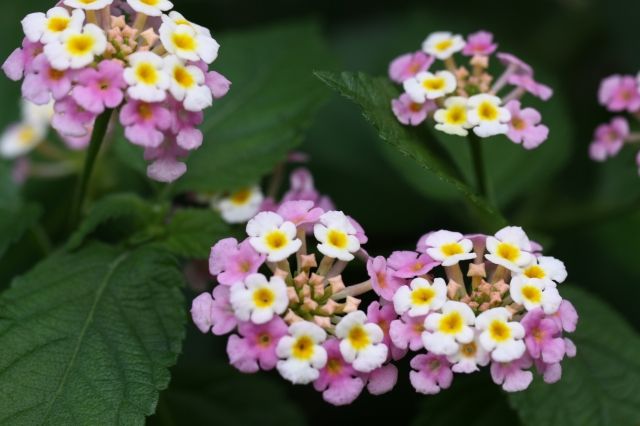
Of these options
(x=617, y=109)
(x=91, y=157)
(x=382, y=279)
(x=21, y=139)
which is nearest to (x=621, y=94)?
(x=617, y=109)

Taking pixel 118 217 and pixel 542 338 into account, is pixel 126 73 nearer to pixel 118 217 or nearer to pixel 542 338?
pixel 118 217

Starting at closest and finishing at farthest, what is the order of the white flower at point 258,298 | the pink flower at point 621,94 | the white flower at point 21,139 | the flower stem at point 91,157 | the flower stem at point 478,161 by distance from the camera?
the white flower at point 258,298 < the flower stem at point 91,157 < the flower stem at point 478,161 < the pink flower at point 621,94 < the white flower at point 21,139

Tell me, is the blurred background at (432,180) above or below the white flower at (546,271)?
below

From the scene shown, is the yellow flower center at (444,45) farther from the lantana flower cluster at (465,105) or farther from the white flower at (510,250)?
the white flower at (510,250)

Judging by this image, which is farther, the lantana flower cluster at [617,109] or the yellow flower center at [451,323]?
the lantana flower cluster at [617,109]

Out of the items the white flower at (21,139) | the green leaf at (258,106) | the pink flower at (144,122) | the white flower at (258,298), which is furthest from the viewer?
the white flower at (21,139)

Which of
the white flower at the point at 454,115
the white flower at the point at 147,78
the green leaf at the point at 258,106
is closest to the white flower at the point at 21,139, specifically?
the green leaf at the point at 258,106

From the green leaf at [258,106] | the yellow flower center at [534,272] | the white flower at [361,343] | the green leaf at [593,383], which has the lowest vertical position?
the green leaf at [593,383]
